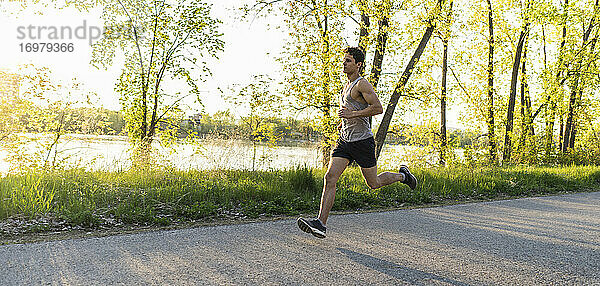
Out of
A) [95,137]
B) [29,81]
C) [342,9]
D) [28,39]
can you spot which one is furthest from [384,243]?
[28,39]

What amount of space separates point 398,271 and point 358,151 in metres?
1.57

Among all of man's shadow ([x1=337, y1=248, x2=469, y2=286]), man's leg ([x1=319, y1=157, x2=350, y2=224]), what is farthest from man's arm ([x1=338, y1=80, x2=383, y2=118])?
man's shadow ([x1=337, y1=248, x2=469, y2=286])

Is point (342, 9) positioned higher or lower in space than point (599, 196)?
higher

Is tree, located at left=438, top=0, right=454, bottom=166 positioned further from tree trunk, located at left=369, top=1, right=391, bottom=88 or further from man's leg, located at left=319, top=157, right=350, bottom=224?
man's leg, located at left=319, top=157, right=350, bottom=224

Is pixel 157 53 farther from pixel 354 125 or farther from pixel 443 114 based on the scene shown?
pixel 443 114

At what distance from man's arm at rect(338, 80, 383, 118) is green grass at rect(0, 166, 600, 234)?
6.12 feet

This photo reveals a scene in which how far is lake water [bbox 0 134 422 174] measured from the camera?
8.79 m

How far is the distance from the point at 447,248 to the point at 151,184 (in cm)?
412

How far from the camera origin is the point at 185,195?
238 inches

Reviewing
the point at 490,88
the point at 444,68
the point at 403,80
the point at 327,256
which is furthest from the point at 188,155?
the point at 490,88

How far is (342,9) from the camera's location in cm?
1421

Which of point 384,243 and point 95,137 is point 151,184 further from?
point 95,137

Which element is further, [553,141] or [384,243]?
[553,141]

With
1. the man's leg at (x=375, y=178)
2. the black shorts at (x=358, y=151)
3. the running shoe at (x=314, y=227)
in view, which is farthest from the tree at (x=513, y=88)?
the running shoe at (x=314, y=227)
